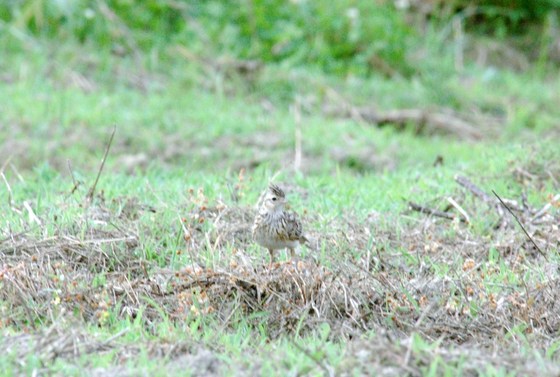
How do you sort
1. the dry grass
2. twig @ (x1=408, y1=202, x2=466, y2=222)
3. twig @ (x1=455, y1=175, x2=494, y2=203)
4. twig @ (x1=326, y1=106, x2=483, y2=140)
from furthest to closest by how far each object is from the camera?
twig @ (x1=326, y1=106, x2=483, y2=140) → twig @ (x1=455, y1=175, x2=494, y2=203) → twig @ (x1=408, y1=202, x2=466, y2=222) → the dry grass

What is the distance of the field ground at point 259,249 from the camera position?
5.09 metres

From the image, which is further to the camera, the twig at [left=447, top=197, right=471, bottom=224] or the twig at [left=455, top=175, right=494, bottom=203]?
the twig at [left=455, top=175, right=494, bottom=203]

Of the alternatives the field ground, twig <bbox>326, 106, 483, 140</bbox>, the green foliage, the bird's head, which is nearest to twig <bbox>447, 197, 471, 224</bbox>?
the field ground

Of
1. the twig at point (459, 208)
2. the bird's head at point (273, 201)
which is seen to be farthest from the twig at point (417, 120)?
the bird's head at point (273, 201)

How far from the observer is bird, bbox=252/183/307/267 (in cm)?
645

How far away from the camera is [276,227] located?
6.44 metres

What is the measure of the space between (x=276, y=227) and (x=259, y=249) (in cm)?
64

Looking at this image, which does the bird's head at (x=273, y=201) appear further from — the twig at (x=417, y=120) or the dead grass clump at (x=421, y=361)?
the twig at (x=417, y=120)

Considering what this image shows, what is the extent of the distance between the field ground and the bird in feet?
0.59

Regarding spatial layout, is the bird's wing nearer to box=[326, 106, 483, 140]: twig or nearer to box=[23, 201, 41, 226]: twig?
box=[23, 201, 41, 226]: twig

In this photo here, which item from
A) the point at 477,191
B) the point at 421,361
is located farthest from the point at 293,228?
the point at 477,191

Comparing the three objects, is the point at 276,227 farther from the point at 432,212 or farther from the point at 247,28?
the point at 247,28

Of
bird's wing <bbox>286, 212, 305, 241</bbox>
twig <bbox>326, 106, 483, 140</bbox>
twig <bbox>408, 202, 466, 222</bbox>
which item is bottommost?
twig <bbox>326, 106, 483, 140</bbox>

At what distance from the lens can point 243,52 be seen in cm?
1381
